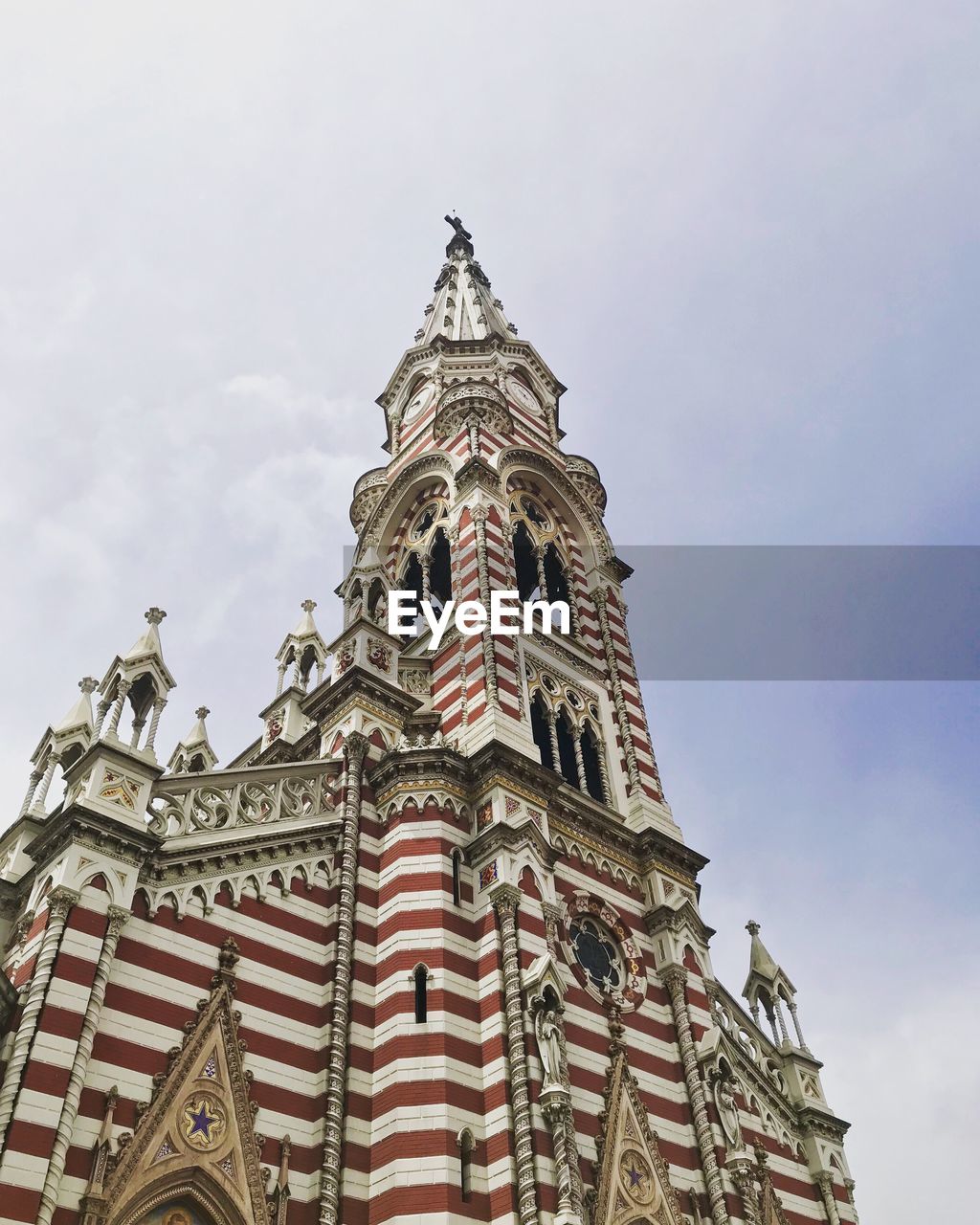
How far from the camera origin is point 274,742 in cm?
2875

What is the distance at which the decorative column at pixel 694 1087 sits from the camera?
20594 mm

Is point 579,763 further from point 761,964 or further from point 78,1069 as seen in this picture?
point 78,1069

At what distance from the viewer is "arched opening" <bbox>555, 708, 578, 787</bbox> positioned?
26.5 m

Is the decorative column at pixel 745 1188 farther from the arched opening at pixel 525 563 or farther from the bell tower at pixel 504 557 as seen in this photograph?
the arched opening at pixel 525 563

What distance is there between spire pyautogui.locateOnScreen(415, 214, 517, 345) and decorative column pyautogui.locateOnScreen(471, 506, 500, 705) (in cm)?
1172

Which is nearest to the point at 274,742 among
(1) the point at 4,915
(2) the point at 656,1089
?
(1) the point at 4,915

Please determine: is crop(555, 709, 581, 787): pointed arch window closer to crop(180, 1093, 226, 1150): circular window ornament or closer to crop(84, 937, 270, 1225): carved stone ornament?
crop(84, 937, 270, 1225): carved stone ornament

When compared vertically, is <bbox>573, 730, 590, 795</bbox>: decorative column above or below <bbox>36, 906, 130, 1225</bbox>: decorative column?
above

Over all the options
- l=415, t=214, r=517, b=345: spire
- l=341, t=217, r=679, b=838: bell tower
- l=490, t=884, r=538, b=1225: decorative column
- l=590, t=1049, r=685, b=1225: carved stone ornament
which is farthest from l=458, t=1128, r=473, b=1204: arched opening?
l=415, t=214, r=517, b=345: spire

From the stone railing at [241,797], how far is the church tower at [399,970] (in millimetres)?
62

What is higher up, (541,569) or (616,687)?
(541,569)

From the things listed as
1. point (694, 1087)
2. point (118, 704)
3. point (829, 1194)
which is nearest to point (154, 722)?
point (118, 704)

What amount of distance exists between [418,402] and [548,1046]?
23.1m

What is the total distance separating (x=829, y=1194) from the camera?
2444 cm
